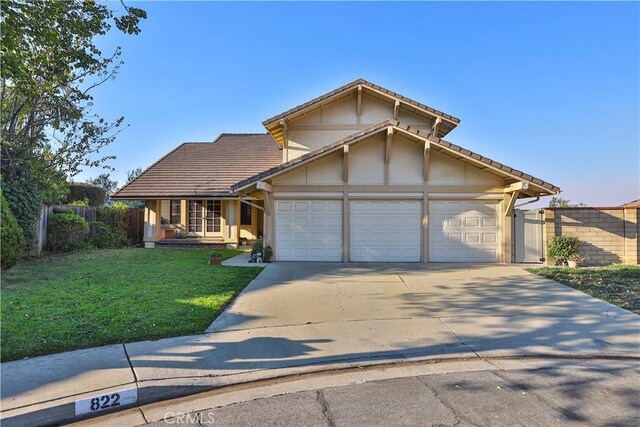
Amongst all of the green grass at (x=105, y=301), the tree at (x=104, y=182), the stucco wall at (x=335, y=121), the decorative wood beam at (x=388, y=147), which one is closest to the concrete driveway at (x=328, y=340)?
the green grass at (x=105, y=301)

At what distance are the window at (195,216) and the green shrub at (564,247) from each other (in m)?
15.5

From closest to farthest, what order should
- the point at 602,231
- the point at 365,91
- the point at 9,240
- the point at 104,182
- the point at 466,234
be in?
the point at 9,240
the point at 602,231
the point at 466,234
the point at 365,91
the point at 104,182

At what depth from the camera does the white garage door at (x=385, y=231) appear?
12.7m

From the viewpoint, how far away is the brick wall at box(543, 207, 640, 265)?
1195 cm

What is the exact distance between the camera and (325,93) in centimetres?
1443

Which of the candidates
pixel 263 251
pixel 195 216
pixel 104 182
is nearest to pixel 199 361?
pixel 263 251

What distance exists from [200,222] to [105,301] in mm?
11976

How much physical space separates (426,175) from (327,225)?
3.90m

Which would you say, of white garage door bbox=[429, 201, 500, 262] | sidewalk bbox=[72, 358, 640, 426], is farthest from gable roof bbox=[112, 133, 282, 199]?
sidewalk bbox=[72, 358, 640, 426]

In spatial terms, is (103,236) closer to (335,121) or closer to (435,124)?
(335,121)

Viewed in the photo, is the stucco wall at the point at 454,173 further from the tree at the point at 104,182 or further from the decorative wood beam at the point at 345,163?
the tree at the point at 104,182

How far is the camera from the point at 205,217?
18594 mm

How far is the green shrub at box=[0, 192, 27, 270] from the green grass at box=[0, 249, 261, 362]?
505 millimetres

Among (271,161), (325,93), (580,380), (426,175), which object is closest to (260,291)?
(580,380)
